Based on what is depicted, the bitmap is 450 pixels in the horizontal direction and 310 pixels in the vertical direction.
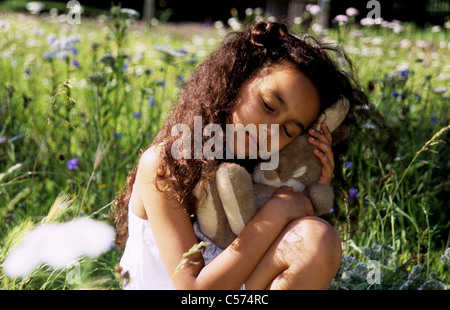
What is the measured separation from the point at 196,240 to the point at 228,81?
41 centimetres

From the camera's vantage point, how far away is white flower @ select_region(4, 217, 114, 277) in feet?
3.78

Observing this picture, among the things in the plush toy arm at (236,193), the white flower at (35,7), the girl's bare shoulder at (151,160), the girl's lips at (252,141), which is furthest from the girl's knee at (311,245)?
the white flower at (35,7)

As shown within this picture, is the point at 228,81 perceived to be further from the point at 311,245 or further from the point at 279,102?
the point at 311,245

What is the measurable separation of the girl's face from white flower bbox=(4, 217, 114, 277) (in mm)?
442

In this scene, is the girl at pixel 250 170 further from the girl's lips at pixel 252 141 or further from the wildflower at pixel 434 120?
the wildflower at pixel 434 120

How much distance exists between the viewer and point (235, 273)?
127 centimetres

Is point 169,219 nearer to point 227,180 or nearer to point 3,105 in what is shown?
point 227,180

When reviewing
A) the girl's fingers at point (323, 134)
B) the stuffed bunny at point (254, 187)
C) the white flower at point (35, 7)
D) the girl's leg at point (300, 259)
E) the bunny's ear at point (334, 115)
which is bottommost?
the girl's leg at point (300, 259)

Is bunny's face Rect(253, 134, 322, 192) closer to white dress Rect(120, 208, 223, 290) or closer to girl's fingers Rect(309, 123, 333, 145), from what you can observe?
girl's fingers Rect(309, 123, 333, 145)

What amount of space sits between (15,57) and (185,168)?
2.05m

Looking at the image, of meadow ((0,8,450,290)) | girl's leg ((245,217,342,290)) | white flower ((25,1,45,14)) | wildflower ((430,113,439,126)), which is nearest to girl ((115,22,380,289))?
girl's leg ((245,217,342,290))

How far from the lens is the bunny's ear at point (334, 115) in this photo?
4.77 feet

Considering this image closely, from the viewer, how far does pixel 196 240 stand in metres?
1.31

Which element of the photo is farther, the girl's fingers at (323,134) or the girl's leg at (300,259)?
the girl's fingers at (323,134)
